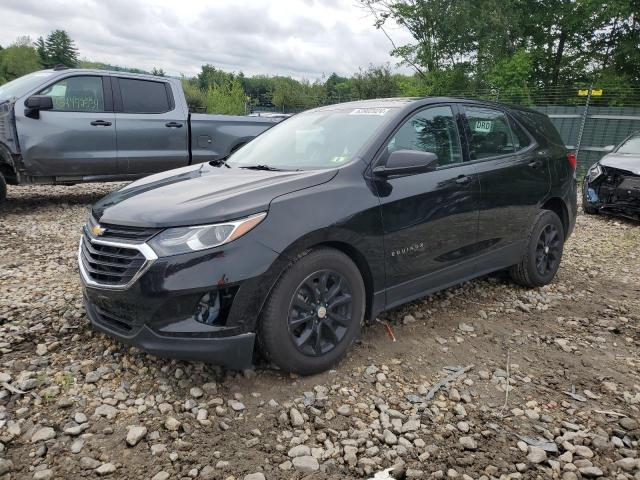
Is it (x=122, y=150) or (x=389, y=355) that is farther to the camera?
(x=122, y=150)

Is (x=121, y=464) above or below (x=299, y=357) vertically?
below

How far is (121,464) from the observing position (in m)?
2.11

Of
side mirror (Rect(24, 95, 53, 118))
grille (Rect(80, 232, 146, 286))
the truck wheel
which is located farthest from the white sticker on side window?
the truck wheel

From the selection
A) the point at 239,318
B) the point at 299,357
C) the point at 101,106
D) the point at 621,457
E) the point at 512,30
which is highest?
the point at 512,30

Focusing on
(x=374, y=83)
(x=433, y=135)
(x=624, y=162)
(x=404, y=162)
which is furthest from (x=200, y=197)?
(x=374, y=83)

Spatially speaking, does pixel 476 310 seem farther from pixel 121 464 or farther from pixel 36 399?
pixel 36 399

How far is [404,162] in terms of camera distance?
2.99 metres

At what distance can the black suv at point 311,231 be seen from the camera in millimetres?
2428

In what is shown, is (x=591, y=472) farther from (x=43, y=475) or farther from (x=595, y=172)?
(x=595, y=172)

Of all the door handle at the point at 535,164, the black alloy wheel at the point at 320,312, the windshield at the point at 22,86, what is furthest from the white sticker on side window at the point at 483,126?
the windshield at the point at 22,86

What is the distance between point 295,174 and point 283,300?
825mm

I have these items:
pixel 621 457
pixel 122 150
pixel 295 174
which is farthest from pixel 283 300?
pixel 122 150

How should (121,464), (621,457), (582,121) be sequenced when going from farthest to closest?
(582,121)
(621,457)
(121,464)

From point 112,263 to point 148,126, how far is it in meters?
5.24
